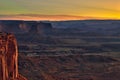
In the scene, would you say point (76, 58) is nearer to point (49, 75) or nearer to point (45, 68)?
point (45, 68)

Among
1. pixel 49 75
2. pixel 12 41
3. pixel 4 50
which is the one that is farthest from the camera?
pixel 49 75

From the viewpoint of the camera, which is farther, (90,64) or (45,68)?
(90,64)

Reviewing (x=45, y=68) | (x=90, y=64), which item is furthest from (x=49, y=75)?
(x=90, y=64)

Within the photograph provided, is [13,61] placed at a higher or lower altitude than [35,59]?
higher

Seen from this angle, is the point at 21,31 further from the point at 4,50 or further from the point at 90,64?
the point at 4,50

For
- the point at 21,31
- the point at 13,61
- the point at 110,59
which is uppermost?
the point at 13,61

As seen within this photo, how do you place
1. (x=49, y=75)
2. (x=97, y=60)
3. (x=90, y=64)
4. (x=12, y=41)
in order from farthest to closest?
(x=97, y=60)
(x=90, y=64)
(x=49, y=75)
(x=12, y=41)
